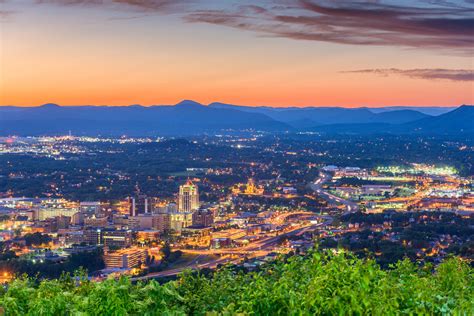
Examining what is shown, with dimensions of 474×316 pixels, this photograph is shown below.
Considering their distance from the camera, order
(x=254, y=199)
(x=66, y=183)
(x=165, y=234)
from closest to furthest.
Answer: (x=165, y=234) → (x=254, y=199) → (x=66, y=183)

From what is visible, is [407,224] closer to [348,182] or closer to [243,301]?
[348,182]

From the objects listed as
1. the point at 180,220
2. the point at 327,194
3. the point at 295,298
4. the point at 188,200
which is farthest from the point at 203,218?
the point at 295,298

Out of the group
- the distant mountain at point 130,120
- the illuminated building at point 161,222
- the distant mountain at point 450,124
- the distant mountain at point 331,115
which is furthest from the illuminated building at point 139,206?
the distant mountain at point 331,115

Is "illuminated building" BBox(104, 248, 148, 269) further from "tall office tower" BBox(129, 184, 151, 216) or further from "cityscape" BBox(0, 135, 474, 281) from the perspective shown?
"tall office tower" BBox(129, 184, 151, 216)

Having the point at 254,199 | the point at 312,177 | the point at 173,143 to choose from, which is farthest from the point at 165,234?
the point at 173,143

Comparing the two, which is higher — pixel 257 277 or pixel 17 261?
pixel 257 277

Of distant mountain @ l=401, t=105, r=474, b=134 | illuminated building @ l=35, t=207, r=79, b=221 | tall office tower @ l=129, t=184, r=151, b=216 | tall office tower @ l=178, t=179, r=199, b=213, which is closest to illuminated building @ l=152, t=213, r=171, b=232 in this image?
tall office tower @ l=129, t=184, r=151, b=216

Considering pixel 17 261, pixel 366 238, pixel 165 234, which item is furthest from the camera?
pixel 165 234

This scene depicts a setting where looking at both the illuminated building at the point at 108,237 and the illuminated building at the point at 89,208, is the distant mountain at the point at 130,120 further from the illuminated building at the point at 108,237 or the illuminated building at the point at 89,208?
the illuminated building at the point at 108,237
